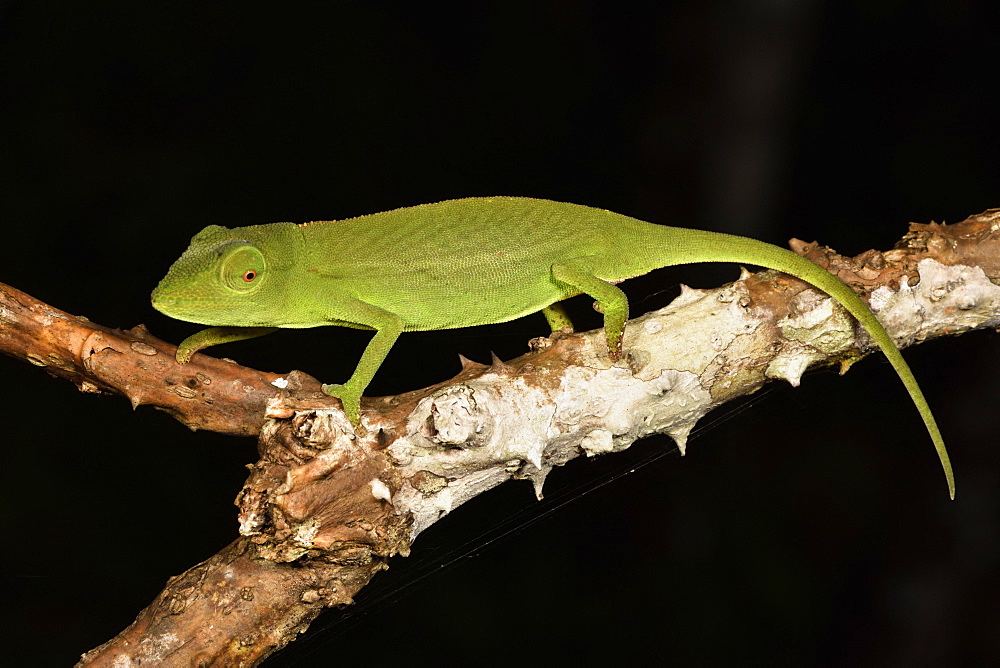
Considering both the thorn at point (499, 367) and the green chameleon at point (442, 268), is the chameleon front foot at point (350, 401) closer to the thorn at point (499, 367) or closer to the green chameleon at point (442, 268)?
the green chameleon at point (442, 268)

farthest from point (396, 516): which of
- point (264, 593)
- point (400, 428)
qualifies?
point (264, 593)

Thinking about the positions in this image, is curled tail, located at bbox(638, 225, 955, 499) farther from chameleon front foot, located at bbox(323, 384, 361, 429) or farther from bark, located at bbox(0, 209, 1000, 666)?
chameleon front foot, located at bbox(323, 384, 361, 429)

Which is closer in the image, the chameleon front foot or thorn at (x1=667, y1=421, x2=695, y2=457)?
the chameleon front foot

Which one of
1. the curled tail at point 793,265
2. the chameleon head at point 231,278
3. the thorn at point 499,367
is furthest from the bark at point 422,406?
the chameleon head at point 231,278

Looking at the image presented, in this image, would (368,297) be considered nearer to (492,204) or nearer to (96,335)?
(492,204)

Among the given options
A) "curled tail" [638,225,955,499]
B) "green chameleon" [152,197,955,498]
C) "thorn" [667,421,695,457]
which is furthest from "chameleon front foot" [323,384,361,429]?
"curled tail" [638,225,955,499]
